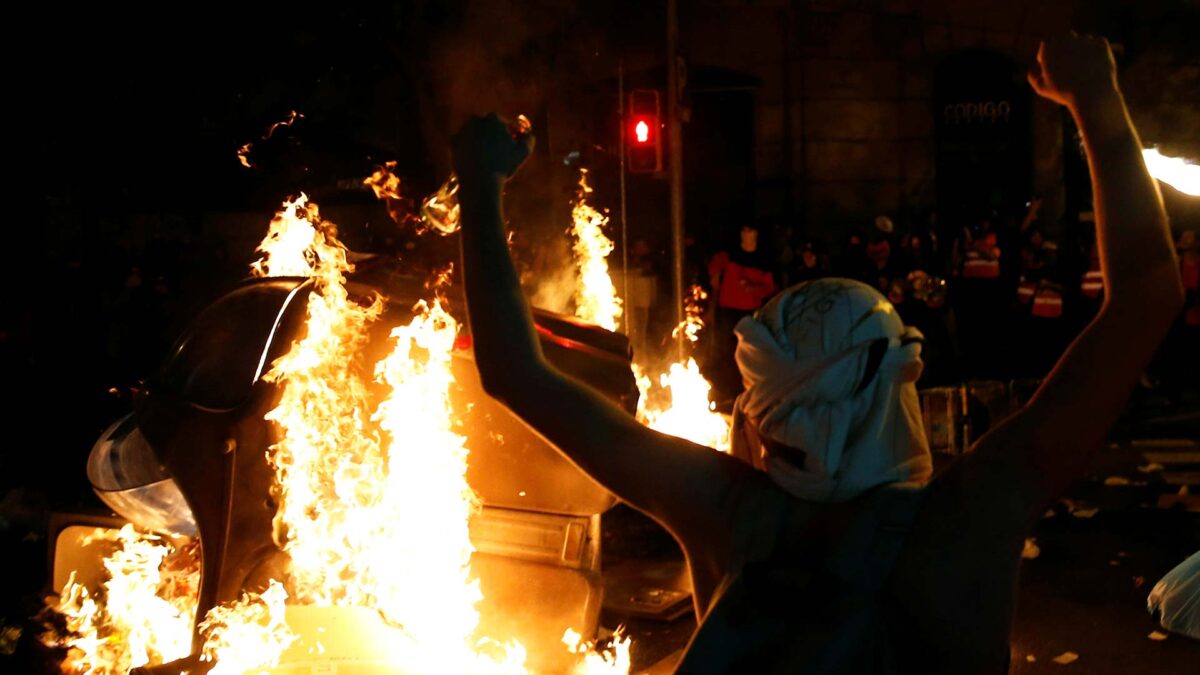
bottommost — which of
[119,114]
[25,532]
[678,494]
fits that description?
[25,532]

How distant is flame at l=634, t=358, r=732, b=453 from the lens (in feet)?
29.8

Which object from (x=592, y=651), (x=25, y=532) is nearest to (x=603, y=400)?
(x=592, y=651)

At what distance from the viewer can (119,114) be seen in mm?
15391

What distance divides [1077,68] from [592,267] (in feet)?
42.1

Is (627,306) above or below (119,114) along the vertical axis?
below

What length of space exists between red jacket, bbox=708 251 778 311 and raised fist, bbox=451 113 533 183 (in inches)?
472

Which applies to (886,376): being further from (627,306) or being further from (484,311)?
(627,306)

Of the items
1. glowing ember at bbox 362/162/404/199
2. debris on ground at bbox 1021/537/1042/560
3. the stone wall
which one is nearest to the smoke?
glowing ember at bbox 362/162/404/199

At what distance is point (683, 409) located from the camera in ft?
31.0

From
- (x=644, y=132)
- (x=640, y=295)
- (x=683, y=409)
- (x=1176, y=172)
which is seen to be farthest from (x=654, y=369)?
(x=1176, y=172)

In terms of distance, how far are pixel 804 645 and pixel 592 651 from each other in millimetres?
3408

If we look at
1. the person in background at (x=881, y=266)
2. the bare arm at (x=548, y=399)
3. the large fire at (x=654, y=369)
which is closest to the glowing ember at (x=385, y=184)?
the large fire at (x=654, y=369)

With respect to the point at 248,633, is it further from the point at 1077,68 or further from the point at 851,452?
the point at 1077,68

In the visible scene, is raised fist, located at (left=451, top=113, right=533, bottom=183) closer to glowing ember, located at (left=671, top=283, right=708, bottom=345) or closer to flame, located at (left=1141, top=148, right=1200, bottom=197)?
flame, located at (left=1141, top=148, right=1200, bottom=197)
